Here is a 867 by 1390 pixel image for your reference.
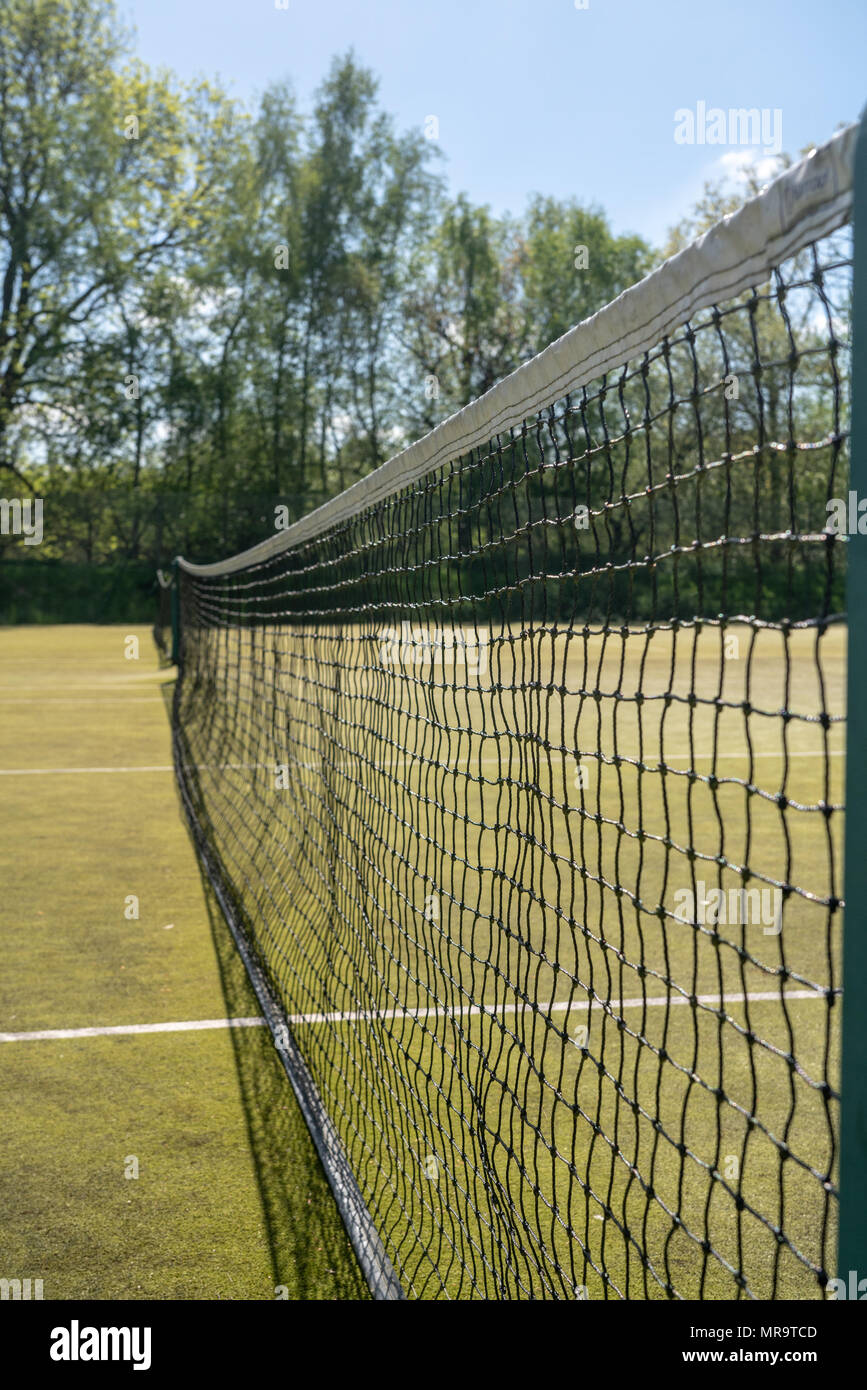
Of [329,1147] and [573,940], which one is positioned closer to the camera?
[573,940]

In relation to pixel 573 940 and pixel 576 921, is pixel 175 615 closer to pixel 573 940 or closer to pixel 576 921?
→ pixel 576 921

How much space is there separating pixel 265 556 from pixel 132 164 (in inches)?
1410

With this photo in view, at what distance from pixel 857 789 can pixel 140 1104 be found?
320cm

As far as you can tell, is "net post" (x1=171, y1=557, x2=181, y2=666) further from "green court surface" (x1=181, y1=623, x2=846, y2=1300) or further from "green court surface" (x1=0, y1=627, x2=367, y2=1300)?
"green court surface" (x1=0, y1=627, x2=367, y2=1300)

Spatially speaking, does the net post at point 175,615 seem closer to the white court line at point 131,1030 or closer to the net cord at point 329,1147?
the net cord at point 329,1147

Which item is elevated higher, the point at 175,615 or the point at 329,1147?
the point at 175,615

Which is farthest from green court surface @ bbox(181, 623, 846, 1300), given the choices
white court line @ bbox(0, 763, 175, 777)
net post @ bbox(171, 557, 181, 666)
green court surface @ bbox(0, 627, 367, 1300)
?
net post @ bbox(171, 557, 181, 666)

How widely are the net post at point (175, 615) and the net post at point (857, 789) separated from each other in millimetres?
16461

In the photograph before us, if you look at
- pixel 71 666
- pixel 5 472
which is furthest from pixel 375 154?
pixel 71 666

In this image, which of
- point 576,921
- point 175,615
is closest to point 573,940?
point 576,921

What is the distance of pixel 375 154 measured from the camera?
42594mm

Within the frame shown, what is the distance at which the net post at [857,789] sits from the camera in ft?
4.03

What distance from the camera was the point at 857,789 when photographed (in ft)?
4.11
